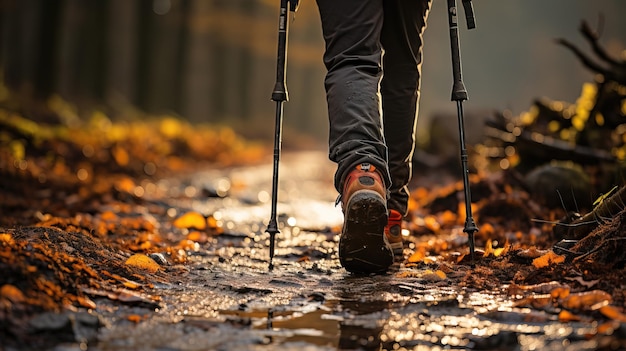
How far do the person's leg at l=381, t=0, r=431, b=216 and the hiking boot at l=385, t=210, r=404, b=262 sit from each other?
0.04 m

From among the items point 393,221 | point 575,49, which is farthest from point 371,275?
point 575,49

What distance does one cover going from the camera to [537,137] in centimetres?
609

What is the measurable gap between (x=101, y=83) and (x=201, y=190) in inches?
452

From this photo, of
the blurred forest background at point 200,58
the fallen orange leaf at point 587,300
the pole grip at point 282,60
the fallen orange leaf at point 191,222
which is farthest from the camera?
the blurred forest background at point 200,58

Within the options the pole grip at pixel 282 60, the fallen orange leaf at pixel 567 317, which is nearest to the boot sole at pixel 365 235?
the pole grip at pixel 282 60

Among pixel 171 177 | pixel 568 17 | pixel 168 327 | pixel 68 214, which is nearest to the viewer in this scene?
pixel 168 327

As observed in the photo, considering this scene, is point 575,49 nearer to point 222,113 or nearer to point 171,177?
point 171,177

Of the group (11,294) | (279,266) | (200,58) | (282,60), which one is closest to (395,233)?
A: (279,266)

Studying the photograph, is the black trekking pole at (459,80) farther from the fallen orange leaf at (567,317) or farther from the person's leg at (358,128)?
the fallen orange leaf at (567,317)

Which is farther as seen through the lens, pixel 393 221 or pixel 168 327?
pixel 393 221

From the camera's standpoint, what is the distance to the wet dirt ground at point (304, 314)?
6.92 feet

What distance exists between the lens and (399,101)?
395 cm

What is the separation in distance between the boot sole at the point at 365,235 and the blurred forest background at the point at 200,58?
11.1 feet

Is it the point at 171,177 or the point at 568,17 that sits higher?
the point at 568,17
